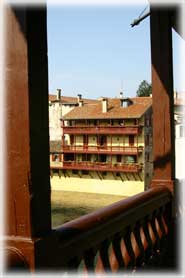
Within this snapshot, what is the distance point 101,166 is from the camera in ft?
85.7

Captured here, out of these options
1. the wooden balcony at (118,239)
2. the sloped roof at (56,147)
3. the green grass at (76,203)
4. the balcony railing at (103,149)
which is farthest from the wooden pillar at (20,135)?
the sloped roof at (56,147)

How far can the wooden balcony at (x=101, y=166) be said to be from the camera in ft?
81.8

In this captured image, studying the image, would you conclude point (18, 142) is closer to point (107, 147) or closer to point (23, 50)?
point (23, 50)

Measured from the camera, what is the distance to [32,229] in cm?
107


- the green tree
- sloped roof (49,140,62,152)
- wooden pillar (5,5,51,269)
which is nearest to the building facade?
sloped roof (49,140,62,152)

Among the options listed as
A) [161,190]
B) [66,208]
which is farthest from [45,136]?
[66,208]

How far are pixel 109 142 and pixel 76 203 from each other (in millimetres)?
4718

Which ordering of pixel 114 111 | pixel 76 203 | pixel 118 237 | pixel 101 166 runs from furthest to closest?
pixel 114 111 → pixel 101 166 → pixel 76 203 → pixel 118 237

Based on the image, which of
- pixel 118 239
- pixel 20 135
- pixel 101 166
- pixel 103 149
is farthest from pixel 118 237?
pixel 103 149

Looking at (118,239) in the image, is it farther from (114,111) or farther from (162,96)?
(114,111)

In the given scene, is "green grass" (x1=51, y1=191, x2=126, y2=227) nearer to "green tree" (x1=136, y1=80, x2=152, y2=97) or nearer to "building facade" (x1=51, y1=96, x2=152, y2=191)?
"building facade" (x1=51, y1=96, x2=152, y2=191)

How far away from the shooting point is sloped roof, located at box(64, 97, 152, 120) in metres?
25.6

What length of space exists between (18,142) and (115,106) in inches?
1050

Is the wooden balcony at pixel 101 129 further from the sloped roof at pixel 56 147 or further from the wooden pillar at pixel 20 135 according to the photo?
the wooden pillar at pixel 20 135
